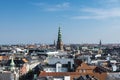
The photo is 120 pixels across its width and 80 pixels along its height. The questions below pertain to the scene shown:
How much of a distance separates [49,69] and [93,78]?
28907 mm

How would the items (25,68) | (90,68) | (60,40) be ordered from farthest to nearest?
(60,40)
(25,68)
(90,68)

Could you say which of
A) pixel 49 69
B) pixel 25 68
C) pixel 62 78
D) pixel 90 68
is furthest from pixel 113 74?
pixel 25 68

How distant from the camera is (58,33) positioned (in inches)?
5492

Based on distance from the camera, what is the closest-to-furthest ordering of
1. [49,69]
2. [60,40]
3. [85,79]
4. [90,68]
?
[85,79] < [90,68] < [49,69] < [60,40]

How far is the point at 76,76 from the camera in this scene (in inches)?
2516

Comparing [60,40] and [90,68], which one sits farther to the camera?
[60,40]

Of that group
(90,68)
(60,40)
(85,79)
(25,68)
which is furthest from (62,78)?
(60,40)

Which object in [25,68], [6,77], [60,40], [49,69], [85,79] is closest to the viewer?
[85,79]

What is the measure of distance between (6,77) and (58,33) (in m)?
80.0

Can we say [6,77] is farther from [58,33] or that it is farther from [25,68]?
[58,33]

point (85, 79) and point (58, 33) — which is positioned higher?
point (58, 33)

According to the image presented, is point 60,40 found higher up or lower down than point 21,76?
higher up

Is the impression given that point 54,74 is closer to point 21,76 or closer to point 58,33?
point 21,76

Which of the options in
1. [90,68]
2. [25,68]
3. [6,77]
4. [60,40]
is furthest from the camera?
[60,40]
